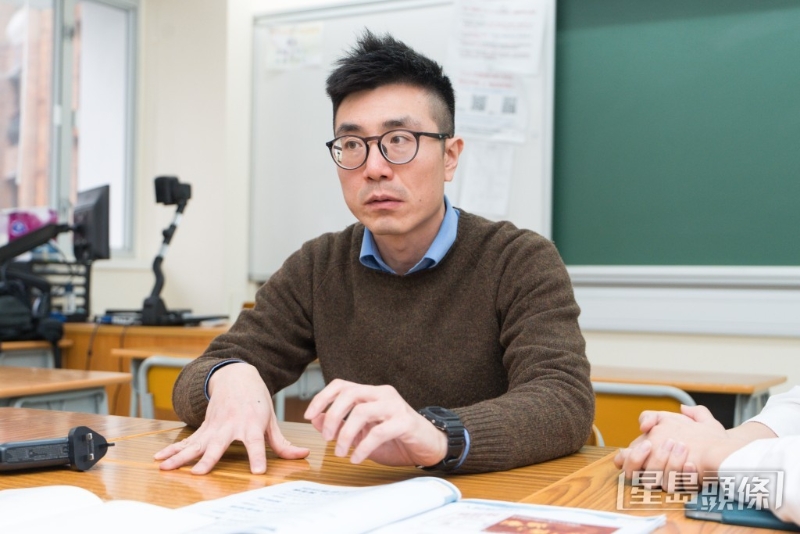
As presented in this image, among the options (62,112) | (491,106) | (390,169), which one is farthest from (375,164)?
(62,112)

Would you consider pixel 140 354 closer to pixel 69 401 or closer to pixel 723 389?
pixel 69 401

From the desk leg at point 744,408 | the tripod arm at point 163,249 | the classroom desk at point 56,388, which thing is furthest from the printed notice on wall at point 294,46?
the desk leg at point 744,408

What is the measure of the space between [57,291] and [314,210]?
1324 millimetres

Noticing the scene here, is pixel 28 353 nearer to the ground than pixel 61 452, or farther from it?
nearer to the ground

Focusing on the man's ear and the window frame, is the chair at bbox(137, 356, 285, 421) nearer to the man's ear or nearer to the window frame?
the man's ear

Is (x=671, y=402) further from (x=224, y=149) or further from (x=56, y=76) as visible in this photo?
(x=56, y=76)

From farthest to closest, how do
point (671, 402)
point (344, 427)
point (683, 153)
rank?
1. point (683, 153)
2. point (671, 402)
3. point (344, 427)

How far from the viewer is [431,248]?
150 centimetres

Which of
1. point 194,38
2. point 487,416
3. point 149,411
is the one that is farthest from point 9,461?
point 194,38

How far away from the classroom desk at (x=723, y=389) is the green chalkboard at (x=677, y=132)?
0.99m

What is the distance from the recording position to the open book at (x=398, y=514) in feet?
2.39

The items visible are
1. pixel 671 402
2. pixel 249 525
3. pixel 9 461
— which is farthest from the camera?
pixel 671 402

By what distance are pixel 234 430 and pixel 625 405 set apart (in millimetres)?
1455

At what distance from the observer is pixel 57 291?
432 centimetres
